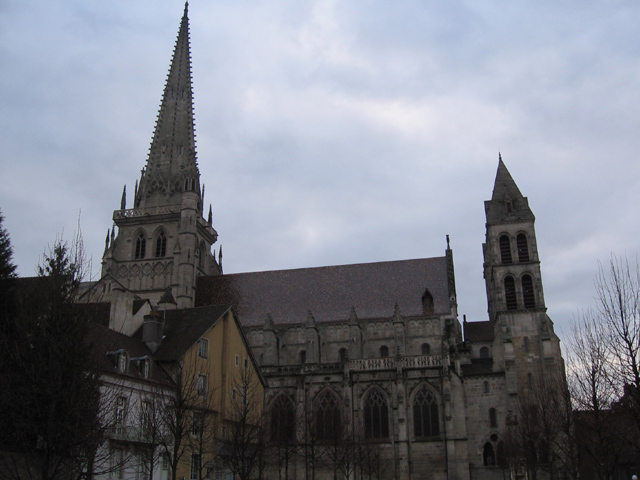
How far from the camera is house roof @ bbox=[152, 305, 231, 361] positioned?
32.6 m

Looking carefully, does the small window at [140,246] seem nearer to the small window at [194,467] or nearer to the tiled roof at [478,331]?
the tiled roof at [478,331]

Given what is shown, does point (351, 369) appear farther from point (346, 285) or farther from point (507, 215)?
point (507, 215)

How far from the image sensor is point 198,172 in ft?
212

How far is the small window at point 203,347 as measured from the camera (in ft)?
110

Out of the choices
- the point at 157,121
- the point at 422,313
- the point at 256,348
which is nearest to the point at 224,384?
the point at 256,348

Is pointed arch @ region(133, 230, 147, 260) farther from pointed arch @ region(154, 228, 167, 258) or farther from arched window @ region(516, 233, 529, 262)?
arched window @ region(516, 233, 529, 262)

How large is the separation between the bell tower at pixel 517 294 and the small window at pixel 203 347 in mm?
24288

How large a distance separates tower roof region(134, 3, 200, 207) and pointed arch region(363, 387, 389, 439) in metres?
28.1

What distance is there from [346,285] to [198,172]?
64.9 ft

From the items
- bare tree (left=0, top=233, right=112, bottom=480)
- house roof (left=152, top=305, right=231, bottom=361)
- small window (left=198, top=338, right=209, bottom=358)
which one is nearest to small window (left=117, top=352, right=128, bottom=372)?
house roof (left=152, top=305, right=231, bottom=361)

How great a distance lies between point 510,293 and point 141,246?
3456 cm

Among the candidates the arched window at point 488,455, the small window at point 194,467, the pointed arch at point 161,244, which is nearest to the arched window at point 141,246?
the pointed arch at point 161,244

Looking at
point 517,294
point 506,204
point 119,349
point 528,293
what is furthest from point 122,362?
point 506,204

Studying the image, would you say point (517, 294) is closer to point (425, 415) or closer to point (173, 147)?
point (425, 415)
